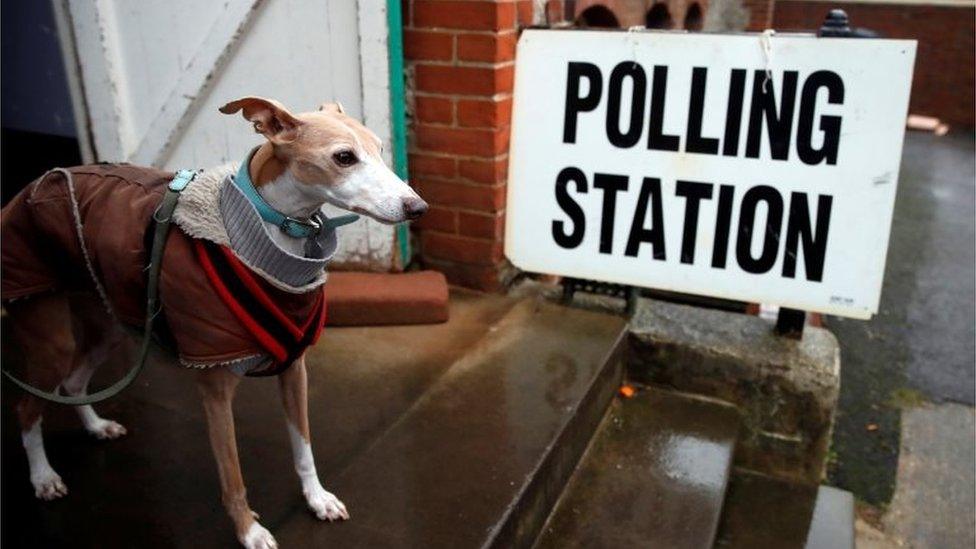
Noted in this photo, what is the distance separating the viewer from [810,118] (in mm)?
2764

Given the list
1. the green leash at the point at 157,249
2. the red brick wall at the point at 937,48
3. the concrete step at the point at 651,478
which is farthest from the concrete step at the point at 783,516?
the red brick wall at the point at 937,48

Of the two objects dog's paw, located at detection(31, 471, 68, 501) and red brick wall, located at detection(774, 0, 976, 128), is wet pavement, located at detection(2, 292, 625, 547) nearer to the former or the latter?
dog's paw, located at detection(31, 471, 68, 501)

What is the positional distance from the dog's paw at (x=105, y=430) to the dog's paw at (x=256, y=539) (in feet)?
2.43

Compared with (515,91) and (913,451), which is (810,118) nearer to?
(515,91)

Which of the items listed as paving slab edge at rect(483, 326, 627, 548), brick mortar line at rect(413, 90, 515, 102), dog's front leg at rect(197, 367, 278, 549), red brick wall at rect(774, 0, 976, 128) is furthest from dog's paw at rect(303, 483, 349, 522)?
red brick wall at rect(774, 0, 976, 128)

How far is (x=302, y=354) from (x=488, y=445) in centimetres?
74

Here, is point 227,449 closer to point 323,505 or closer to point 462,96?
point 323,505

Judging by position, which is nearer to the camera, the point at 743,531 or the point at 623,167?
the point at 743,531

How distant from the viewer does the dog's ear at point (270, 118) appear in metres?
1.60

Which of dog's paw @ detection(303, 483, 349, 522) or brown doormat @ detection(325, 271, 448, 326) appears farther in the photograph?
brown doormat @ detection(325, 271, 448, 326)

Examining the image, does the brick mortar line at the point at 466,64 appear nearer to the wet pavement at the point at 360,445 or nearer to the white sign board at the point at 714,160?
the white sign board at the point at 714,160

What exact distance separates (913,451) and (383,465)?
2582 mm

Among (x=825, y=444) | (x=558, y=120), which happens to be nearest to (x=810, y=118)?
(x=558, y=120)

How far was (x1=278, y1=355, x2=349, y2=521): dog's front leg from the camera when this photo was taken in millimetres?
1941
